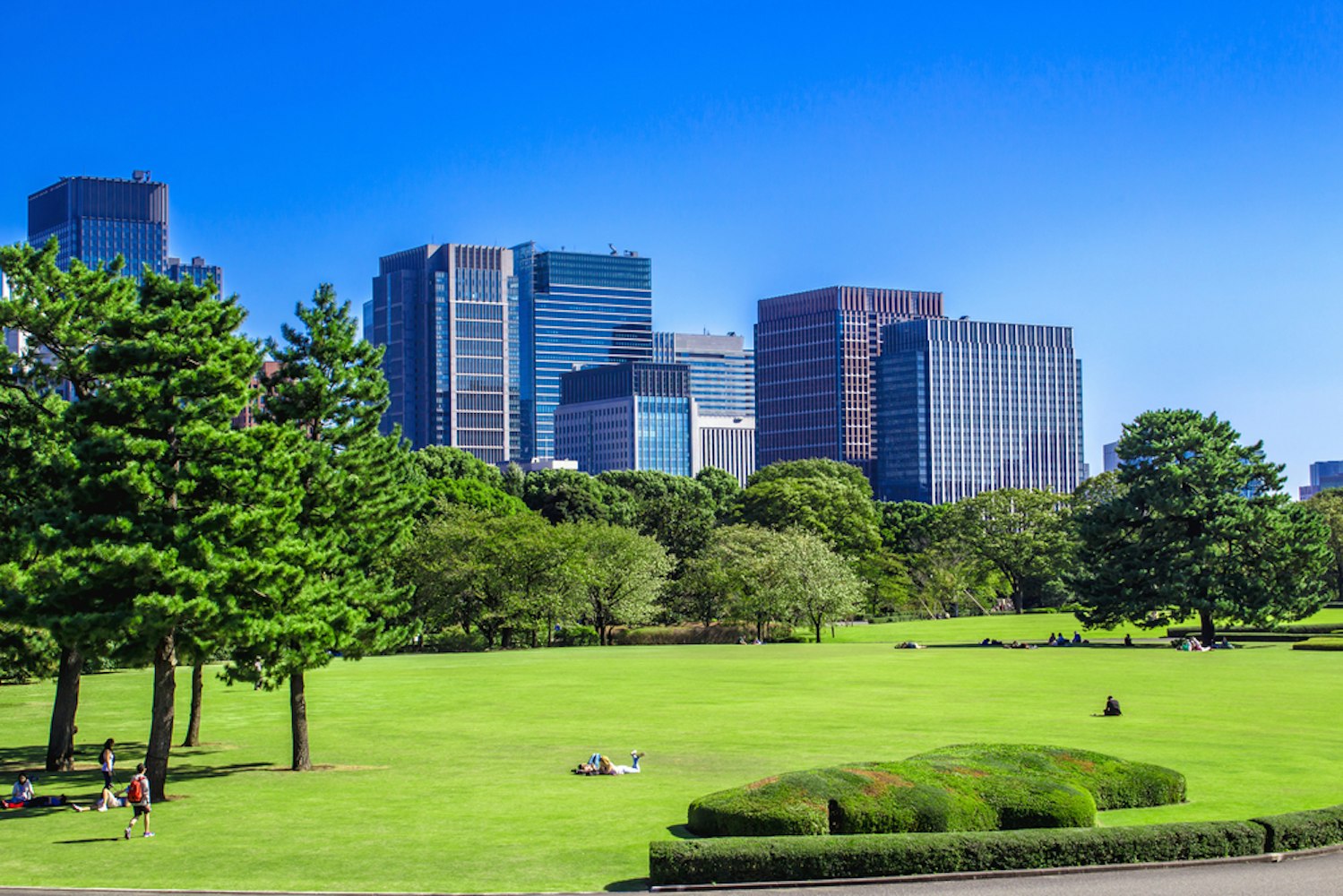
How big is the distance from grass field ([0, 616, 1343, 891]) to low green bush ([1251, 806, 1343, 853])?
329cm

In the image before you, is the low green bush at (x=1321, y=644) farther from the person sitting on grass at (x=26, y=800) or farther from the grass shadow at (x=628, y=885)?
the person sitting on grass at (x=26, y=800)

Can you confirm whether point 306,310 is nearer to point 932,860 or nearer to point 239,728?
point 239,728

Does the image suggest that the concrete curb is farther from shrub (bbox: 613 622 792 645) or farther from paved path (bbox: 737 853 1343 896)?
shrub (bbox: 613 622 792 645)

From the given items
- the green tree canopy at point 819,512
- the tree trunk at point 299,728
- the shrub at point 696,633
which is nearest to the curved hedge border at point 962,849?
the tree trunk at point 299,728

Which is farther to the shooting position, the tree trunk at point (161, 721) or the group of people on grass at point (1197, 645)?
the group of people on grass at point (1197, 645)

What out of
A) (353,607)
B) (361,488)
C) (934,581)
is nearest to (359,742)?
(353,607)

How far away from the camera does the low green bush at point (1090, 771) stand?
105 ft

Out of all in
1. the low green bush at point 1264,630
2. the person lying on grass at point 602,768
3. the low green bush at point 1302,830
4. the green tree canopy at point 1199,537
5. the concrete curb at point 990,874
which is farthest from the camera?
the low green bush at point 1264,630

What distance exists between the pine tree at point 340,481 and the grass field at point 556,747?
4211 mm

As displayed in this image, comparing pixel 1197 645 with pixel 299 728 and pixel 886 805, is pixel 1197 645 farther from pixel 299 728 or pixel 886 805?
pixel 886 805

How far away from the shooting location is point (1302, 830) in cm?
2805

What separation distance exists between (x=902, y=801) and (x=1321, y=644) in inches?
2800

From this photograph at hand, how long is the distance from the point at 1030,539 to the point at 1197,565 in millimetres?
50554

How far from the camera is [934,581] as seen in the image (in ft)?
466
